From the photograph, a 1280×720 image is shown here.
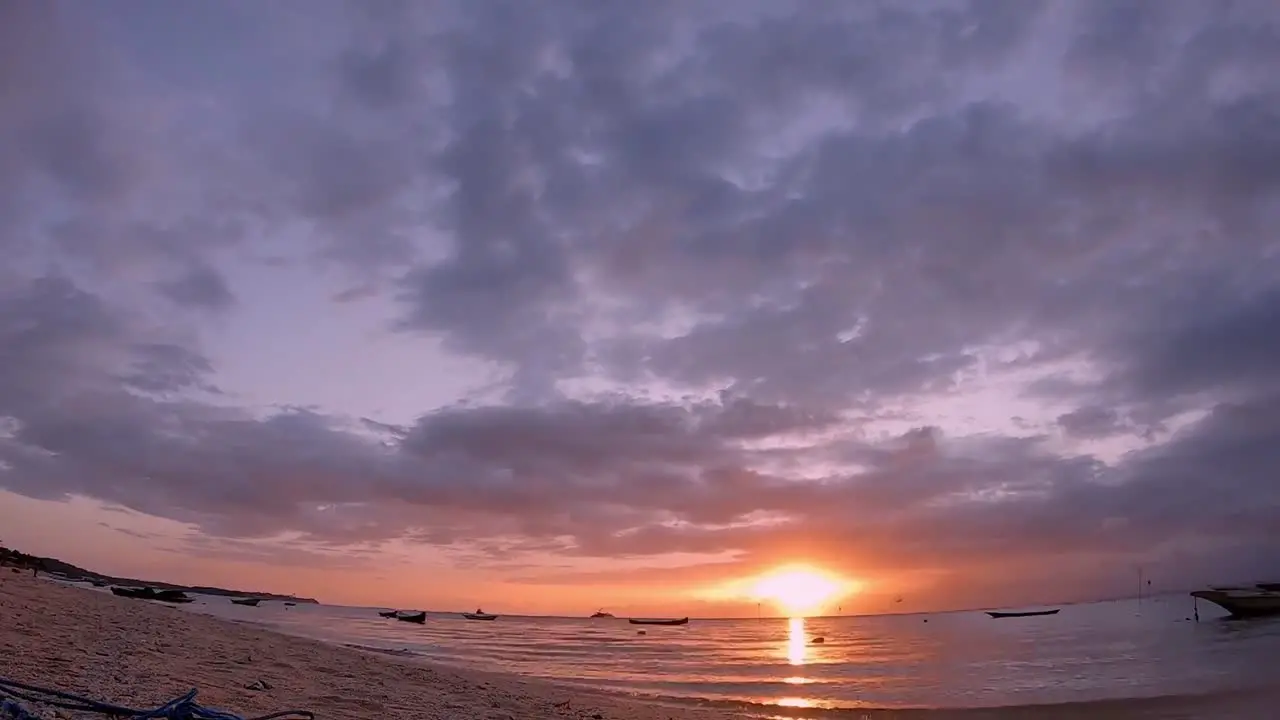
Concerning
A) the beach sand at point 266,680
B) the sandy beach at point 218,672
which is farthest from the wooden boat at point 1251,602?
the sandy beach at point 218,672

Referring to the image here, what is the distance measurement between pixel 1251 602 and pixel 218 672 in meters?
98.2

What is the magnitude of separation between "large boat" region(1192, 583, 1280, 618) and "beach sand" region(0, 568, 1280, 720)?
67697mm

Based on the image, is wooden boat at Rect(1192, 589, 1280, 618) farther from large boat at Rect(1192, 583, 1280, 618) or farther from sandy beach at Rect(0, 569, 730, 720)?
sandy beach at Rect(0, 569, 730, 720)

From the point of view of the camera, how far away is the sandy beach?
10.5 metres

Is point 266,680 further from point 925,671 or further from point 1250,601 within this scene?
point 1250,601

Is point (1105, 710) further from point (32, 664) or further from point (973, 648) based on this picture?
point (973, 648)

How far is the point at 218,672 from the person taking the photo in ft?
44.5

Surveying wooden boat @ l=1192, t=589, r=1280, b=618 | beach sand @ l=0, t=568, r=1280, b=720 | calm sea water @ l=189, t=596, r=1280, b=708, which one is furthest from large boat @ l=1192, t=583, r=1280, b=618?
beach sand @ l=0, t=568, r=1280, b=720

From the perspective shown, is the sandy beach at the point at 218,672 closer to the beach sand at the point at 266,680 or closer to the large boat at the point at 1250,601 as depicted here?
the beach sand at the point at 266,680

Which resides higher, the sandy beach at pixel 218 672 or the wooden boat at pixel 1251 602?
the wooden boat at pixel 1251 602

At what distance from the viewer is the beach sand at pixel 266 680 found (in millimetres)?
10688

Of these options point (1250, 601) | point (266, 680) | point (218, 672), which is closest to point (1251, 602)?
point (1250, 601)

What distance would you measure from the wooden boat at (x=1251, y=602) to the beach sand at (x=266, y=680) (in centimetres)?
6768

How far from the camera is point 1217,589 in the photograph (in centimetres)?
8662
